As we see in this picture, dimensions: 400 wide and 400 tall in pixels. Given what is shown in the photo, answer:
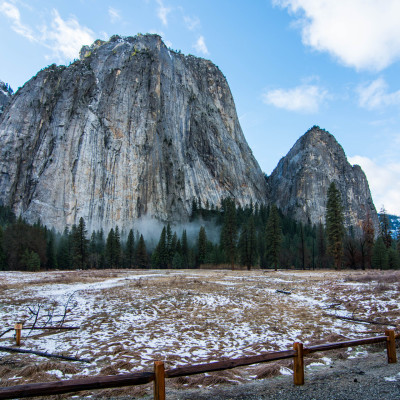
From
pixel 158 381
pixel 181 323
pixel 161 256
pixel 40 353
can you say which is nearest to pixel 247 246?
pixel 161 256

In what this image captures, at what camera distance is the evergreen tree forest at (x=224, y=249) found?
61719 mm

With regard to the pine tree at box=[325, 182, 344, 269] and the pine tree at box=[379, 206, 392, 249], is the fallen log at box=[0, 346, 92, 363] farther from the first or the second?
the pine tree at box=[379, 206, 392, 249]

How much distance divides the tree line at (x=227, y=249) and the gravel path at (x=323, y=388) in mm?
47810

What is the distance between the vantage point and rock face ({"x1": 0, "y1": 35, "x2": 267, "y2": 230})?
12525 centimetres

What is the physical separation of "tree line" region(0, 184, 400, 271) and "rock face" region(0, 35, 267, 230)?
55.7 feet

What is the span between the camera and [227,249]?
69812 mm

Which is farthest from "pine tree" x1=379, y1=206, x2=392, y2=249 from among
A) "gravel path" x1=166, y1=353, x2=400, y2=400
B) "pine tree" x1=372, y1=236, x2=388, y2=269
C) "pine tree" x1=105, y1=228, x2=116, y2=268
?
"gravel path" x1=166, y1=353, x2=400, y2=400

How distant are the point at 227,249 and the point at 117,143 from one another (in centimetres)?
8028

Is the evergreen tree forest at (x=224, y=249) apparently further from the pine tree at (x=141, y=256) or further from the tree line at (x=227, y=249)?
the pine tree at (x=141, y=256)

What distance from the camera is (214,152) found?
6206 inches

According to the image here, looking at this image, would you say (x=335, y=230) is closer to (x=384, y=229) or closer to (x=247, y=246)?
(x=247, y=246)

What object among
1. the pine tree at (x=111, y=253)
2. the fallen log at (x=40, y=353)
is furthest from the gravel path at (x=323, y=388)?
the pine tree at (x=111, y=253)

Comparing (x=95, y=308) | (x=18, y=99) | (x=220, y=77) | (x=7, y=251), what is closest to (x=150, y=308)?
(x=95, y=308)

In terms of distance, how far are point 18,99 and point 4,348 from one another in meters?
169
